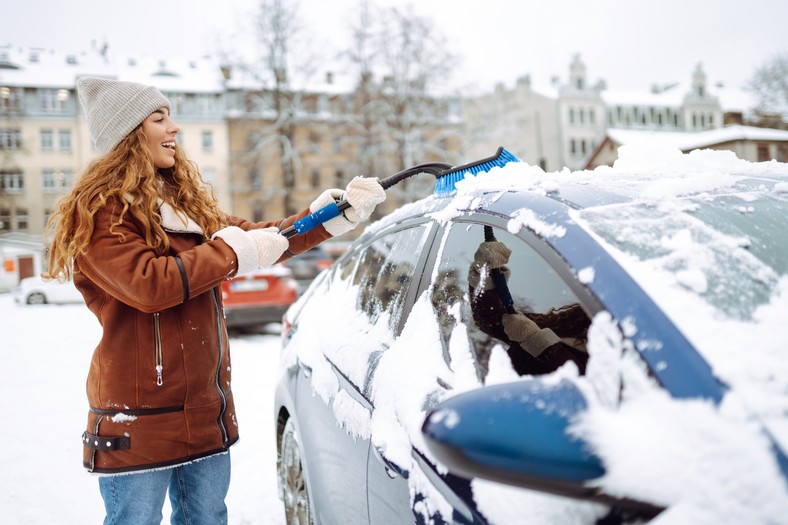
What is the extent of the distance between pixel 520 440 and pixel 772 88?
36.8m

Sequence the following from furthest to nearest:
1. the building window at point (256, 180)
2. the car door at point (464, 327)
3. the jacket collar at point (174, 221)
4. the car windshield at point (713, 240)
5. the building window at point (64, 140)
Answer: the building window at point (64, 140) → the building window at point (256, 180) → the jacket collar at point (174, 221) → the car door at point (464, 327) → the car windshield at point (713, 240)

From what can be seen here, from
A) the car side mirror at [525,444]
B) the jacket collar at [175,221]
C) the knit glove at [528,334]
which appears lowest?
the car side mirror at [525,444]

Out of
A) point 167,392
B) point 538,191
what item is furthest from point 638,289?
point 167,392

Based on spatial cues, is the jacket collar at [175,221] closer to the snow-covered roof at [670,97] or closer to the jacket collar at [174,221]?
the jacket collar at [174,221]

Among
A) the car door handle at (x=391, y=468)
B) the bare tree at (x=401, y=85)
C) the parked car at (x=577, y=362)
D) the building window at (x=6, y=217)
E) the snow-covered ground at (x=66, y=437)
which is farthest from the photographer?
the building window at (x=6, y=217)

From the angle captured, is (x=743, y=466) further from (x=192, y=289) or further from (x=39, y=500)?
(x=39, y=500)

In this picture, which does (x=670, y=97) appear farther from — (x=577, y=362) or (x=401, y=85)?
(x=577, y=362)

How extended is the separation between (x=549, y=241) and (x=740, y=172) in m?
0.87

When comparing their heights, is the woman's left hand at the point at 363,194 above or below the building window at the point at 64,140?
below

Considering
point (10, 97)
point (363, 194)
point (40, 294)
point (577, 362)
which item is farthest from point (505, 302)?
point (10, 97)

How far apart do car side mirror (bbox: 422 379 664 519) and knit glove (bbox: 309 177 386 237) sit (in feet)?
4.79

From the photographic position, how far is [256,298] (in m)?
8.41

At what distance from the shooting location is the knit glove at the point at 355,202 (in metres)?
2.39

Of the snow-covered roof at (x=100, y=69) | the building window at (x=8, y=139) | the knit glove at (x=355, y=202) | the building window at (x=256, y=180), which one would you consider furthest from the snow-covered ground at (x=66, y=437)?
the snow-covered roof at (x=100, y=69)
